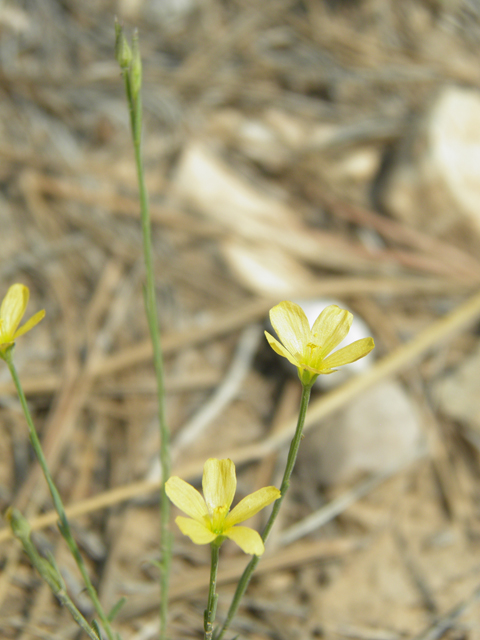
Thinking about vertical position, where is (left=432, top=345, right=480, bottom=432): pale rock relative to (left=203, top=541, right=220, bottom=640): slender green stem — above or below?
above

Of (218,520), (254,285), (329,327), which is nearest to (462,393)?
(254,285)

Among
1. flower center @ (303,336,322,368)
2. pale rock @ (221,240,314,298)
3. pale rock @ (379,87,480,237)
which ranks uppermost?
pale rock @ (379,87,480,237)

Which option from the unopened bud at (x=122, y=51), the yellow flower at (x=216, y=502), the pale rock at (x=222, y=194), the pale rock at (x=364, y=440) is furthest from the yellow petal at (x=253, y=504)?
the pale rock at (x=222, y=194)

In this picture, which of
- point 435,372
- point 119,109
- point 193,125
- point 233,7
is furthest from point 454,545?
point 233,7

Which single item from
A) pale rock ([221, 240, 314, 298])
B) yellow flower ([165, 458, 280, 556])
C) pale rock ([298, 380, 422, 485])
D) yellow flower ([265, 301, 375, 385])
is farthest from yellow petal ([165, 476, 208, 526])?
pale rock ([221, 240, 314, 298])

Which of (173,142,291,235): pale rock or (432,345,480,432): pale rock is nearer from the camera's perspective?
(432,345,480,432): pale rock

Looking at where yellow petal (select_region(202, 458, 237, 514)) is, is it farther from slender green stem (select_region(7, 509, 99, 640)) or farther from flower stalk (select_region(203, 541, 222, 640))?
slender green stem (select_region(7, 509, 99, 640))

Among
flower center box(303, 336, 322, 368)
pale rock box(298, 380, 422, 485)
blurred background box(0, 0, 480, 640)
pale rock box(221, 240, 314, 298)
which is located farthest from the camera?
pale rock box(221, 240, 314, 298)
